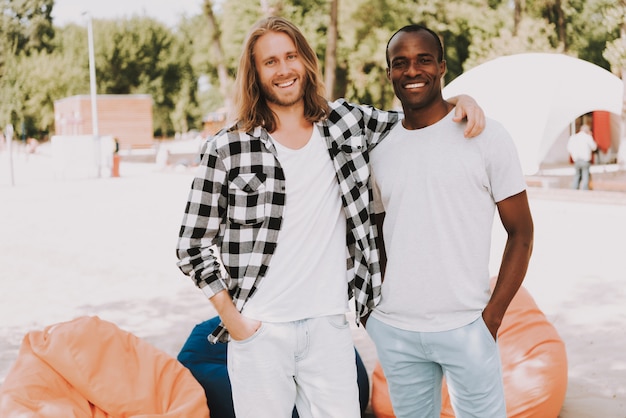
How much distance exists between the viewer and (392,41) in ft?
8.27

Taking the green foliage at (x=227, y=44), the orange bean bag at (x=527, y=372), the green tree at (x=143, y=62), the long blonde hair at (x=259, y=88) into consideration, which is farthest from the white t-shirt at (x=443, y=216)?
the green tree at (x=143, y=62)

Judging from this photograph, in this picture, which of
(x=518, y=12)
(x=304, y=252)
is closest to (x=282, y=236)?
(x=304, y=252)

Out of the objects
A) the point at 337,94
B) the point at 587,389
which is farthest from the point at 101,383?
the point at 337,94

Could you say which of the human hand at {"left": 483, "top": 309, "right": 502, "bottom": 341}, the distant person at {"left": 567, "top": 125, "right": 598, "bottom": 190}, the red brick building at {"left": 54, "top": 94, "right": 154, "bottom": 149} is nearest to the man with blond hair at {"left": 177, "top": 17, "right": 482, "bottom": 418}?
the human hand at {"left": 483, "top": 309, "right": 502, "bottom": 341}

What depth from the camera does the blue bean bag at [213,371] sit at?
4.02m

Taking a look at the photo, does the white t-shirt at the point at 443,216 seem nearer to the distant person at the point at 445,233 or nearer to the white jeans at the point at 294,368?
the distant person at the point at 445,233

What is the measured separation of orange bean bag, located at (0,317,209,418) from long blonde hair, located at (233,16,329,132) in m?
1.83

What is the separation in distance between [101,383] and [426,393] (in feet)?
6.62

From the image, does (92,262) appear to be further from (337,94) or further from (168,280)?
(337,94)

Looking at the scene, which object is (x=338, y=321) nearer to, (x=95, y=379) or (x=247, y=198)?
(x=247, y=198)

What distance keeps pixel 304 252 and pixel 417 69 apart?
0.75 m

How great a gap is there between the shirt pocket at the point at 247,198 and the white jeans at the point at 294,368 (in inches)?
15.0

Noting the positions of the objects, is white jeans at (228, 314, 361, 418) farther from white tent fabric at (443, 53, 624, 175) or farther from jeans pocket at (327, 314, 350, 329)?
white tent fabric at (443, 53, 624, 175)

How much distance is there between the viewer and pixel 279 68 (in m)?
2.49
